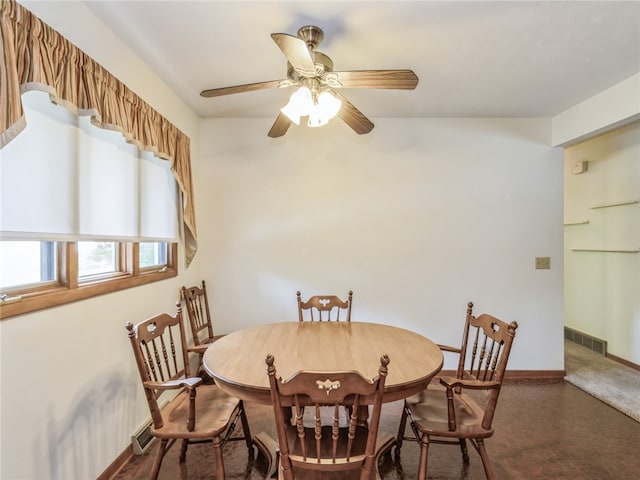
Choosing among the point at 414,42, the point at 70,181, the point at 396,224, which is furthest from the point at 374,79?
the point at 396,224

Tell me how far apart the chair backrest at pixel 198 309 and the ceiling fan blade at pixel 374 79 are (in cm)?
201

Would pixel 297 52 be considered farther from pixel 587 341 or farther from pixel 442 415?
pixel 587 341

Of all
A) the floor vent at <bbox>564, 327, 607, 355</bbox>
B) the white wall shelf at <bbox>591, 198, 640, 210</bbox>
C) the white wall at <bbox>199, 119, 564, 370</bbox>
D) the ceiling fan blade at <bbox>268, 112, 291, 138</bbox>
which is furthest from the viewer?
the floor vent at <bbox>564, 327, 607, 355</bbox>

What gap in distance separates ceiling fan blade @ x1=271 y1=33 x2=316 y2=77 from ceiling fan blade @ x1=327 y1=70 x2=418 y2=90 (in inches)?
6.1

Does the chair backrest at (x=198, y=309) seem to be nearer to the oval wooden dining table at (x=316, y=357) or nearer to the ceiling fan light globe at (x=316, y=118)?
the oval wooden dining table at (x=316, y=357)

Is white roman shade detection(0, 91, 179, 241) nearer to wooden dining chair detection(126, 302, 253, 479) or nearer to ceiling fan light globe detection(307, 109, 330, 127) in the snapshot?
wooden dining chair detection(126, 302, 253, 479)

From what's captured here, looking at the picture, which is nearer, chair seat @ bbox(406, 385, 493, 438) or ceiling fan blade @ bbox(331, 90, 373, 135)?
chair seat @ bbox(406, 385, 493, 438)

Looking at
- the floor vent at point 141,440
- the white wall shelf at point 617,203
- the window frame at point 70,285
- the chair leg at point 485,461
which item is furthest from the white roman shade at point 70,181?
the white wall shelf at point 617,203

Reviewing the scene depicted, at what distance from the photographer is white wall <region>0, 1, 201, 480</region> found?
1.22m

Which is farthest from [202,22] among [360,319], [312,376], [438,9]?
[360,319]

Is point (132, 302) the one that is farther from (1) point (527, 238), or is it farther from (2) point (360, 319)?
(1) point (527, 238)

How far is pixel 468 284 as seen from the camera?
120 inches

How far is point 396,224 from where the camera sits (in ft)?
10.0

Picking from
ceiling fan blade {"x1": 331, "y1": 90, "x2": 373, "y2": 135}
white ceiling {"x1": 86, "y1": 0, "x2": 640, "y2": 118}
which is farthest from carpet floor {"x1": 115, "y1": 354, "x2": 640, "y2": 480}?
white ceiling {"x1": 86, "y1": 0, "x2": 640, "y2": 118}
